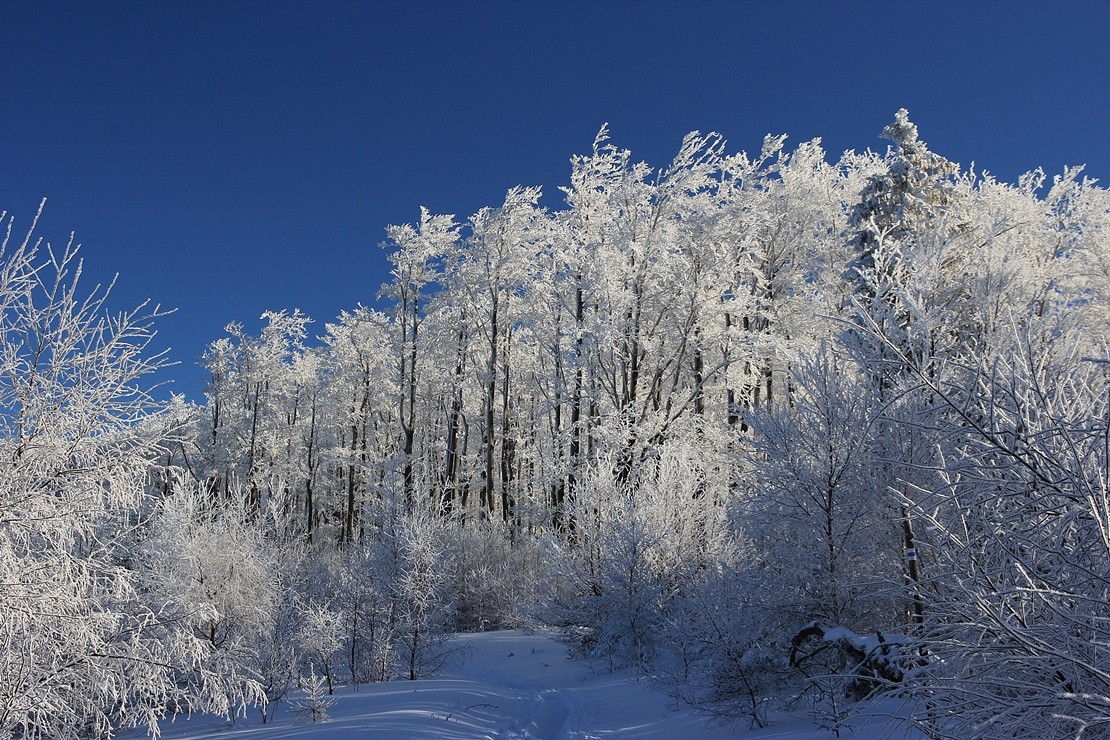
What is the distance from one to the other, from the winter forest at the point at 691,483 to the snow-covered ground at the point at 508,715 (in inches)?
16.3

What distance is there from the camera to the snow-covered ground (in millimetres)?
7270

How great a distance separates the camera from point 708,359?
690 inches

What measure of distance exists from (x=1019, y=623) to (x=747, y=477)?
598cm

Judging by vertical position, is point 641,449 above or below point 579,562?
above

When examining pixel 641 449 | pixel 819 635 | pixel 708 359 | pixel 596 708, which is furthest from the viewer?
pixel 708 359

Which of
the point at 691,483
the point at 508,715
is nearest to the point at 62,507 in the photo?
the point at 508,715

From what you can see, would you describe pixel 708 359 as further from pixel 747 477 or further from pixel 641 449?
pixel 747 477

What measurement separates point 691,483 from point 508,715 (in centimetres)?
556

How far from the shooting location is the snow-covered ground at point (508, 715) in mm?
7270

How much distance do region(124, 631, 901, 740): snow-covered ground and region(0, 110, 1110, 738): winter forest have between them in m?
0.41

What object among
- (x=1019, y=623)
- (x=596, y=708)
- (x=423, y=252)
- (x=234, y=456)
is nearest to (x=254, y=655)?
(x=596, y=708)

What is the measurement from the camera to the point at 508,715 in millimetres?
8867

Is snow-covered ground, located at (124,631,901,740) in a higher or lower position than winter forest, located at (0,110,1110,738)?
lower

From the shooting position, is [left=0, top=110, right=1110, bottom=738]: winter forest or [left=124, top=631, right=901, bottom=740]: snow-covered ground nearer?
[left=0, top=110, right=1110, bottom=738]: winter forest
